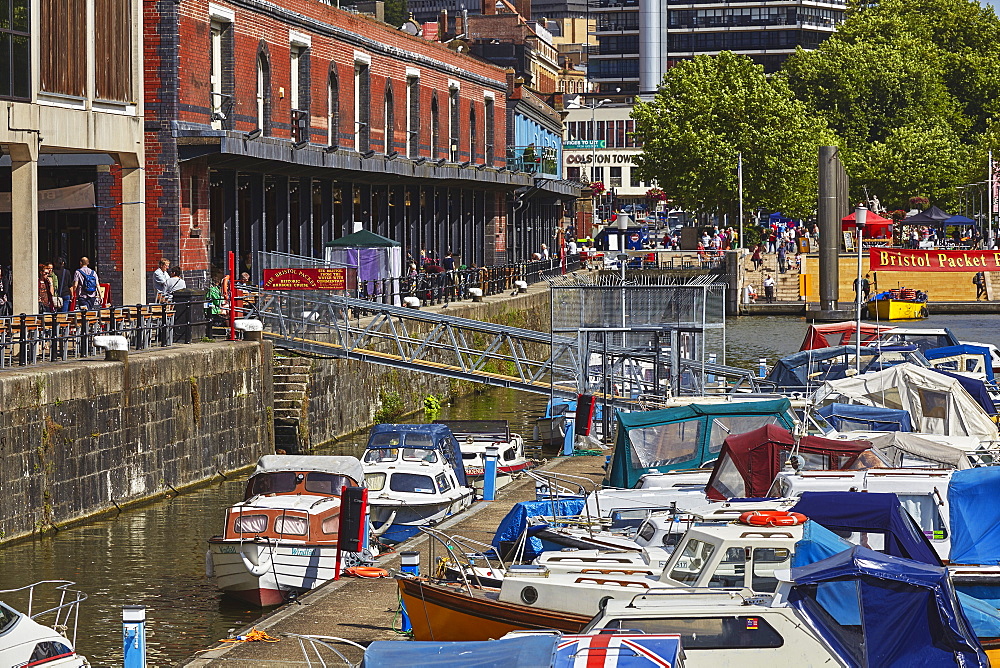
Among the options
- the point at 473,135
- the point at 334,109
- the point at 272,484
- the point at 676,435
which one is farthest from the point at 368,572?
the point at 473,135

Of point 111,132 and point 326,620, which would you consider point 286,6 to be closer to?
point 111,132

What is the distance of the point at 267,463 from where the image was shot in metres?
25.5

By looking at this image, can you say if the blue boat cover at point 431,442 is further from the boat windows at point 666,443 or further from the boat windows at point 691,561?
the boat windows at point 691,561

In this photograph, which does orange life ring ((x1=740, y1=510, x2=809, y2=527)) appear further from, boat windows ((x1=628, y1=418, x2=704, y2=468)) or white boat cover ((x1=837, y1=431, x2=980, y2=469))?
boat windows ((x1=628, y1=418, x2=704, y2=468))

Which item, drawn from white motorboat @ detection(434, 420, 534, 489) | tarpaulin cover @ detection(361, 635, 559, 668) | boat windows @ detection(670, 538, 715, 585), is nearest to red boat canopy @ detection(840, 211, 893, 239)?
white motorboat @ detection(434, 420, 534, 489)

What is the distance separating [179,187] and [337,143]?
11.6m

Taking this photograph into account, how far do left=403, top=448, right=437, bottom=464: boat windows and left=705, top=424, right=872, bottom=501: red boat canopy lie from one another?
7.42m

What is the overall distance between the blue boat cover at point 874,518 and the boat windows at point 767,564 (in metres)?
1.70

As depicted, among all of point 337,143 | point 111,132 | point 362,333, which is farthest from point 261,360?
point 337,143

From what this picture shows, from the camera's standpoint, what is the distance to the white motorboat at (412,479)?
Result: 88.5ft

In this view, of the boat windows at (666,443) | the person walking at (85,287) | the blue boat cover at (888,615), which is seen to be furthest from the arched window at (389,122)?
the blue boat cover at (888,615)

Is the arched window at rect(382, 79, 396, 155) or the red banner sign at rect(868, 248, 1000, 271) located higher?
the arched window at rect(382, 79, 396, 155)

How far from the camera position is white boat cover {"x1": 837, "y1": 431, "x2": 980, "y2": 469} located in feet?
76.7

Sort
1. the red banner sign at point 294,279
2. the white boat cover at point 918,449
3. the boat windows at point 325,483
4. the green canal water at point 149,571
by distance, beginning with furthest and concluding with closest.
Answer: the red banner sign at point 294,279, the boat windows at point 325,483, the white boat cover at point 918,449, the green canal water at point 149,571
